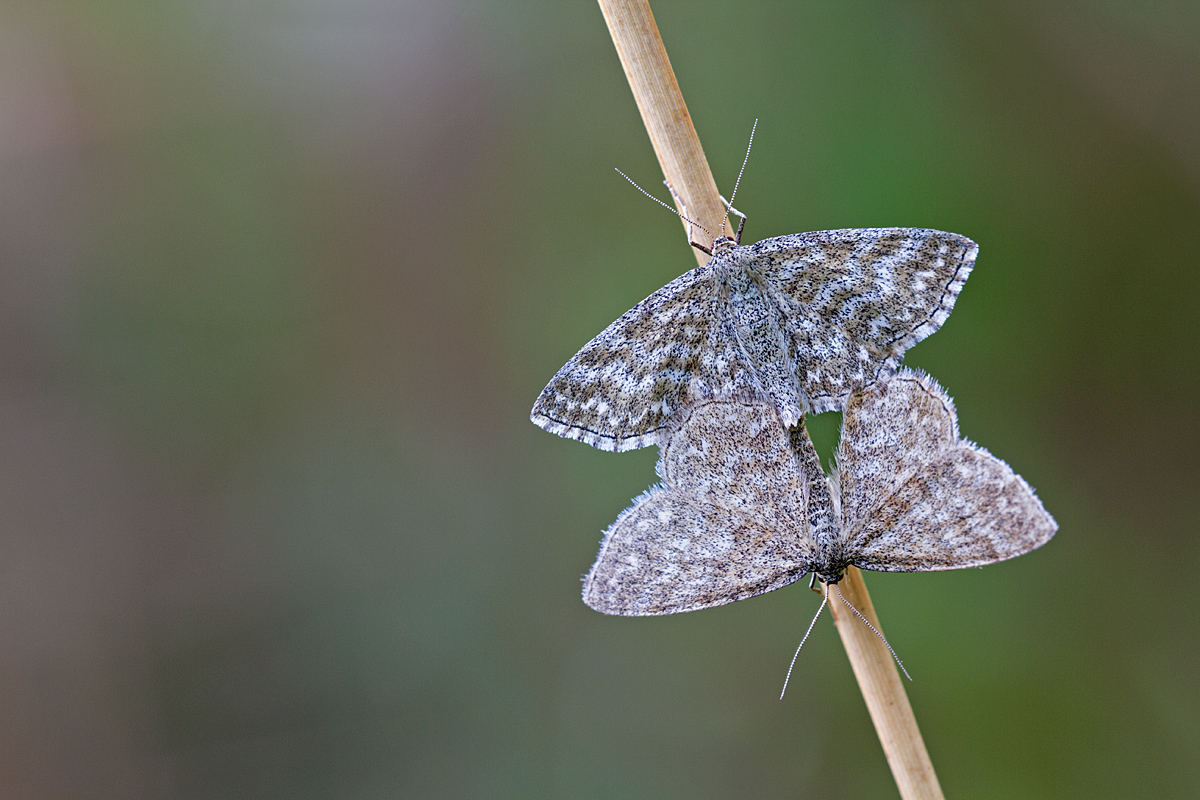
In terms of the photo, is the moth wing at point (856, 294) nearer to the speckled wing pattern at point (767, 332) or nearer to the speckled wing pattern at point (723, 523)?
the speckled wing pattern at point (767, 332)

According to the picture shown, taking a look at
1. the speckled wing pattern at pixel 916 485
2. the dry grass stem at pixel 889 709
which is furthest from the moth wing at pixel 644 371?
Answer: the dry grass stem at pixel 889 709

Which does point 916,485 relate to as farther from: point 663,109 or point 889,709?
point 663,109

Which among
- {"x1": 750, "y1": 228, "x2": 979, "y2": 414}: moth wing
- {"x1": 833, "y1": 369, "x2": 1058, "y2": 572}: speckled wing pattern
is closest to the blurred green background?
{"x1": 750, "y1": 228, "x2": 979, "y2": 414}: moth wing

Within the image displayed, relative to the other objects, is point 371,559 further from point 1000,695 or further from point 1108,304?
point 1108,304

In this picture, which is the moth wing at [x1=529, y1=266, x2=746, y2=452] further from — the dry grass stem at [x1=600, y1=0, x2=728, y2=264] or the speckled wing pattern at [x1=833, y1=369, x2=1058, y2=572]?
the speckled wing pattern at [x1=833, y1=369, x2=1058, y2=572]

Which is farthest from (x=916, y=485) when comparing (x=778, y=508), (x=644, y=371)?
(x=644, y=371)

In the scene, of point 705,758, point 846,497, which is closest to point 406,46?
point 846,497
